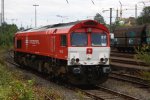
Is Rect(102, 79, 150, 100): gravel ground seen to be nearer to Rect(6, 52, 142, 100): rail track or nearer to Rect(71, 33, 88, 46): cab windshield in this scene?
Rect(6, 52, 142, 100): rail track

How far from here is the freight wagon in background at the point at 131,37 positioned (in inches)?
1478

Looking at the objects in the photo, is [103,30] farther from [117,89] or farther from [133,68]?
[133,68]

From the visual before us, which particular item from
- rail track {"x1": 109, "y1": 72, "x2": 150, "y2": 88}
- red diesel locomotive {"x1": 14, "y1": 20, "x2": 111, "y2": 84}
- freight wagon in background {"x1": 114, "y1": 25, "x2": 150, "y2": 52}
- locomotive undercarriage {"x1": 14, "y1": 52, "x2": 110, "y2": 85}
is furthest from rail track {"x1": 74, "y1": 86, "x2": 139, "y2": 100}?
freight wagon in background {"x1": 114, "y1": 25, "x2": 150, "y2": 52}

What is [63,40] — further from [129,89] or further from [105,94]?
[129,89]

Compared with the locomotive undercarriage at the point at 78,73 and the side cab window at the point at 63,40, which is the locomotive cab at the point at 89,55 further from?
the side cab window at the point at 63,40

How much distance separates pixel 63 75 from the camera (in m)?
19.1

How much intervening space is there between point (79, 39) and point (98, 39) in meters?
0.93

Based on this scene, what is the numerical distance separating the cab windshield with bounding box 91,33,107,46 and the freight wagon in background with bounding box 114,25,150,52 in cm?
1706

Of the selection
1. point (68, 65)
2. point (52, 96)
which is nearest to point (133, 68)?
point (68, 65)

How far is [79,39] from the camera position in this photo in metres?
18.2

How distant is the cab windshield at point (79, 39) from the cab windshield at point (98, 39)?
34cm

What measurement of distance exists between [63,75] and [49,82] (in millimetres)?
1952

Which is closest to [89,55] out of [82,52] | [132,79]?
[82,52]

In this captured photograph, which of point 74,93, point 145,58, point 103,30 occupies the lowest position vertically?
point 74,93
